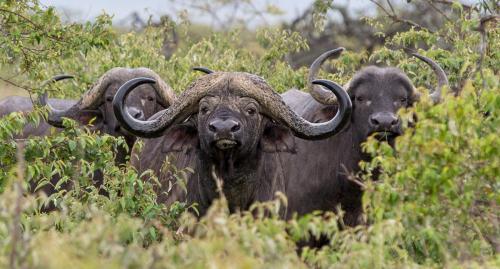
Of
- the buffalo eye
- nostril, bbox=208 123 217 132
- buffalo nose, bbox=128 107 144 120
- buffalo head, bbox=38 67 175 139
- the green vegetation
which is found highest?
buffalo head, bbox=38 67 175 139

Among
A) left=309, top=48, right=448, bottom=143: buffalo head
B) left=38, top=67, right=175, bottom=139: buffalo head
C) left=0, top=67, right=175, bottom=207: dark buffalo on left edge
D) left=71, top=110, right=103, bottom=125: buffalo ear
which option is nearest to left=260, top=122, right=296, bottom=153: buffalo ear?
left=309, top=48, right=448, bottom=143: buffalo head

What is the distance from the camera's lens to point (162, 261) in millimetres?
4664

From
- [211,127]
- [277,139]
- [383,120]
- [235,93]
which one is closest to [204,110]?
[235,93]

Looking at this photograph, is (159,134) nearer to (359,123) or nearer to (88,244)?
(359,123)

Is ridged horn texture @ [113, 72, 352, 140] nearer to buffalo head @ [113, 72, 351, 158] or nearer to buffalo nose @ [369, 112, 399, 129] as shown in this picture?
buffalo head @ [113, 72, 351, 158]

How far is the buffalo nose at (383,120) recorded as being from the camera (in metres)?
8.20

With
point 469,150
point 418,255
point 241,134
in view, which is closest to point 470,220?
point 469,150

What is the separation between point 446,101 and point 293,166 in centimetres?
327

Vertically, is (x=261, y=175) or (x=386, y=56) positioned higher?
(x=386, y=56)

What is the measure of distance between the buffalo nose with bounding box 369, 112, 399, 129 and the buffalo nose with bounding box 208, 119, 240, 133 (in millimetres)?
1280

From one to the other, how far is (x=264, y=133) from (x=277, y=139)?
0.09 meters

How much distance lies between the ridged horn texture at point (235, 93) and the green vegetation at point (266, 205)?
296 millimetres

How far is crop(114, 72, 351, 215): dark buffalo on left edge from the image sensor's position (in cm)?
764

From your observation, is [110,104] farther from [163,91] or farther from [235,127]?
[235,127]
